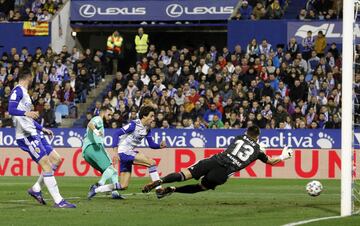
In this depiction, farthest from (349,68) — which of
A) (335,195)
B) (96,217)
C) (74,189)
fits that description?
(74,189)

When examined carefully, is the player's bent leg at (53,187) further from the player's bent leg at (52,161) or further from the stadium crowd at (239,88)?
the stadium crowd at (239,88)

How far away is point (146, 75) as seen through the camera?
3591cm

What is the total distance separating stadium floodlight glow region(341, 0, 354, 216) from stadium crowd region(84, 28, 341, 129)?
49.5 ft

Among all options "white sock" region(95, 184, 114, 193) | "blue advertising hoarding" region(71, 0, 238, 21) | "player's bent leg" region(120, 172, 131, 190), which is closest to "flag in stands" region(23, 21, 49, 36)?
"blue advertising hoarding" region(71, 0, 238, 21)

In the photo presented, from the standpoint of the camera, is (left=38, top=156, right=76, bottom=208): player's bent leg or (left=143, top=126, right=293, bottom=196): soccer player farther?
(left=143, top=126, right=293, bottom=196): soccer player

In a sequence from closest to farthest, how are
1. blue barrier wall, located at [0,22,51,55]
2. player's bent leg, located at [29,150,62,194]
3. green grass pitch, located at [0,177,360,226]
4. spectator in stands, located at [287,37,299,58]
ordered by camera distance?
green grass pitch, located at [0,177,360,226]
player's bent leg, located at [29,150,62,194]
spectator in stands, located at [287,37,299,58]
blue barrier wall, located at [0,22,51,55]

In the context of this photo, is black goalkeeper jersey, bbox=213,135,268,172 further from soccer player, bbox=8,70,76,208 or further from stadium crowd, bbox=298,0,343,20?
stadium crowd, bbox=298,0,343,20

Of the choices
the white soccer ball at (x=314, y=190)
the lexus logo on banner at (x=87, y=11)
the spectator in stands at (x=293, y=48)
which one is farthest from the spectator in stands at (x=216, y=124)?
the white soccer ball at (x=314, y=190)

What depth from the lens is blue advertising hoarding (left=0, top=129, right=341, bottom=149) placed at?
30672 millimetres

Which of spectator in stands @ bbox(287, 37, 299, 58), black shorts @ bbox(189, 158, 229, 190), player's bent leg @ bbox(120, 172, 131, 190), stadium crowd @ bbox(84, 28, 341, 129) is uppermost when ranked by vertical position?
spectator in stands @ bbox(287, 37, 299, 58)

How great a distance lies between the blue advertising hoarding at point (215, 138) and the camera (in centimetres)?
3067

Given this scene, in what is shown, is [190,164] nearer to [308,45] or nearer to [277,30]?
[308,45]

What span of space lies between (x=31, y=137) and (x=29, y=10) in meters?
24.9

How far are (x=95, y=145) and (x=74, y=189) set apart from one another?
359 cm
